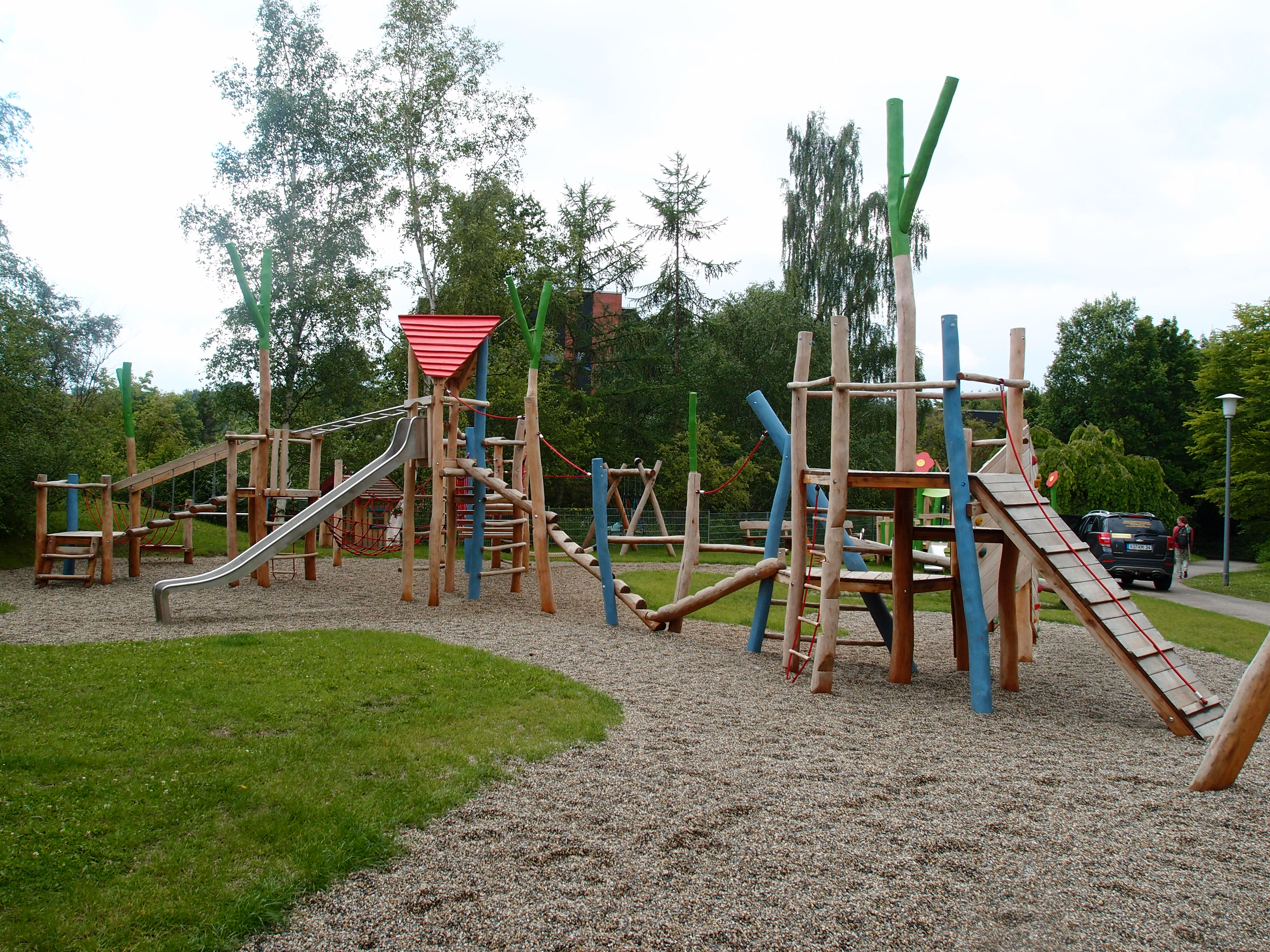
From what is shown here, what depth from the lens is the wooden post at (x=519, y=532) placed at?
44.0 ft

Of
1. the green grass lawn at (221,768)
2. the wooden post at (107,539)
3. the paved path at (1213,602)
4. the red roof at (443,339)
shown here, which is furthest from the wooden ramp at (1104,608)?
the wooden post at (107,539)

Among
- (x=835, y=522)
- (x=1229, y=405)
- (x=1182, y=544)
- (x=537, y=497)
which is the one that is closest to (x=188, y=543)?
(x=537, y=497)

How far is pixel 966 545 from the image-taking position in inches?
266

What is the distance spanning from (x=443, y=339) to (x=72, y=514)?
26.5 feet

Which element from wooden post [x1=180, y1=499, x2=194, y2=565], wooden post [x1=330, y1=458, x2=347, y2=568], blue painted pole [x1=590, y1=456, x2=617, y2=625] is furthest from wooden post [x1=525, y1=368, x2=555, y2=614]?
wooden post [x1=180, y1=499, x2=194, y2=565]

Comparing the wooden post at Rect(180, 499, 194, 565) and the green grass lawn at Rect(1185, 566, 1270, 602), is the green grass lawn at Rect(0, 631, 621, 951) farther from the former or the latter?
the green grass lawn at Rect(1185, 566, 1270, 602)

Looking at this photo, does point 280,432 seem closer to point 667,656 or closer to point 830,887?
point 667,656

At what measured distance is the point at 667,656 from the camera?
8.50 metres

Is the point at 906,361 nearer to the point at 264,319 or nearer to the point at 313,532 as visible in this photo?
the point at 264,319

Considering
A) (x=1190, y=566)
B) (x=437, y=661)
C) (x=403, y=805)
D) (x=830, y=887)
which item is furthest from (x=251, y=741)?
(x=1190, y=566)

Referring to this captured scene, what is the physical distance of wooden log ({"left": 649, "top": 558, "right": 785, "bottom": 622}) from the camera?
8438 millimetres

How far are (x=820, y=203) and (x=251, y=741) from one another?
3152cm

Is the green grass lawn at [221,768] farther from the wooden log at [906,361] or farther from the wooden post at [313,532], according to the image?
the wooden post at [313,532]

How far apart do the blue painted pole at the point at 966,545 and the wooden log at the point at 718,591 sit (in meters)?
2.03
